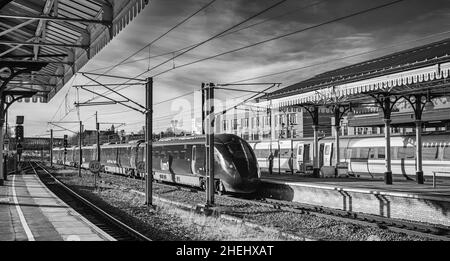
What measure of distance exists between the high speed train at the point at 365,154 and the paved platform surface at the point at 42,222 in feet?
52.5

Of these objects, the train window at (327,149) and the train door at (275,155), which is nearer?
the train window at (327,149)

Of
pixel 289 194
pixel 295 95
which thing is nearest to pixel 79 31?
pixel 289 194

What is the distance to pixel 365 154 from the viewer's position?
2783cm

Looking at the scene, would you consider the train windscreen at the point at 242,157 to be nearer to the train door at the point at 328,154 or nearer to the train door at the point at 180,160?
the train door at the point at 180,160

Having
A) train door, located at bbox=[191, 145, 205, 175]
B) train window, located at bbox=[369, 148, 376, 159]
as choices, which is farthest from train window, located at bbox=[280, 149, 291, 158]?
train door, located at bbox=[191, 145, 205, 175]

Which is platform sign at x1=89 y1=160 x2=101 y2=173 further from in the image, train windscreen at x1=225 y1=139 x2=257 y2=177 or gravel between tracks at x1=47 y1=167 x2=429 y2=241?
train windscreen at x1=225 y1=139 x2=257 y2=177

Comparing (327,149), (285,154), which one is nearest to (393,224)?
(327,149)

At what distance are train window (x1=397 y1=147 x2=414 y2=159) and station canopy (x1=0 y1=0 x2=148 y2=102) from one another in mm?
17895

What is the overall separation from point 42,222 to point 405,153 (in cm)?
1950

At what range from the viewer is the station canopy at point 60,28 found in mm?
10664

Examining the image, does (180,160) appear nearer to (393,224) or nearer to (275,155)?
(275,155)

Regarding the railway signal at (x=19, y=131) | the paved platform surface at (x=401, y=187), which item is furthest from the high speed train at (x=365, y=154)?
the railway signal at (x=19, y=131)

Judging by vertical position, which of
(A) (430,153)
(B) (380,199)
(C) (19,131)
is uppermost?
(C) (19,131)
